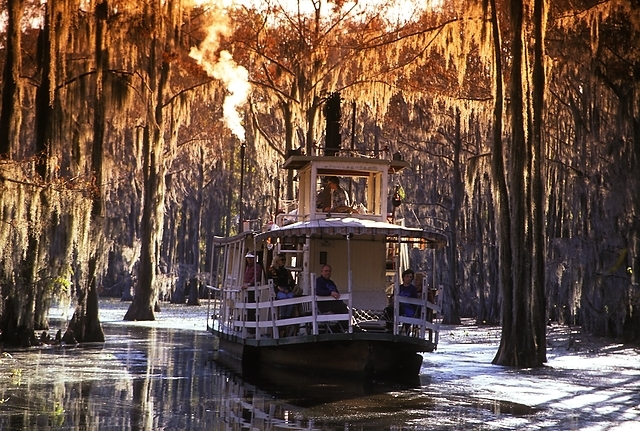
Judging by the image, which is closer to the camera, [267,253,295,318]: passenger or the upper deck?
[267,253,295,318]: passenger

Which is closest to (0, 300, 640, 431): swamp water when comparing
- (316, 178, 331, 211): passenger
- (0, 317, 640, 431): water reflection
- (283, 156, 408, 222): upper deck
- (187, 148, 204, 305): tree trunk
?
(0, 317, 640, 431): water reflection

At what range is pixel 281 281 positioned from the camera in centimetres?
2075

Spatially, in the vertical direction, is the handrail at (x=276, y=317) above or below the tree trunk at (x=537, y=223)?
below

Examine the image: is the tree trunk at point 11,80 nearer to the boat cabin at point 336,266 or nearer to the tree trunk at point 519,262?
the boat cabin at point 336,266

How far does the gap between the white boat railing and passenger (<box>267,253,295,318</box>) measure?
5.8 inches

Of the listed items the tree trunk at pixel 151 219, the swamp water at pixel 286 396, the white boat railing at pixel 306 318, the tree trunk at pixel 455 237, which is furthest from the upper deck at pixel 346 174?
the tree trunk at pixel 455 237

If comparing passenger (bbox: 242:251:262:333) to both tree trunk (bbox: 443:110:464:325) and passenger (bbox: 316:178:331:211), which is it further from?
tree trunk (bbox: 443:110:464:325)

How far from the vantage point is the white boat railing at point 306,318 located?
18453 mm

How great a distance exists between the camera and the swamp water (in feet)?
42.3

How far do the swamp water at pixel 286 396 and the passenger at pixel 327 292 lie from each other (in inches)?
52.6

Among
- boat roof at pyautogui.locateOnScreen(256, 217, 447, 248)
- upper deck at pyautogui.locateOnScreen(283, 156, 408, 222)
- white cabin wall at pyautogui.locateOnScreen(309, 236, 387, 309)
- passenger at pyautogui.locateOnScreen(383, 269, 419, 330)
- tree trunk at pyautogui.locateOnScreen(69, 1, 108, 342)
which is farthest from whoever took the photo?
tree trunk at pyautogui.locateOnScreen(69, 1, 108, 342)

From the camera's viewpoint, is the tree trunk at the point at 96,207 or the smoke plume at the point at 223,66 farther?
the smoke plume at the point at 223,66

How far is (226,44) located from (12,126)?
1589 centimetres

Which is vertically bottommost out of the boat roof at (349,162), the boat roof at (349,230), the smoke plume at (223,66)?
the boat roof at (349,230)
